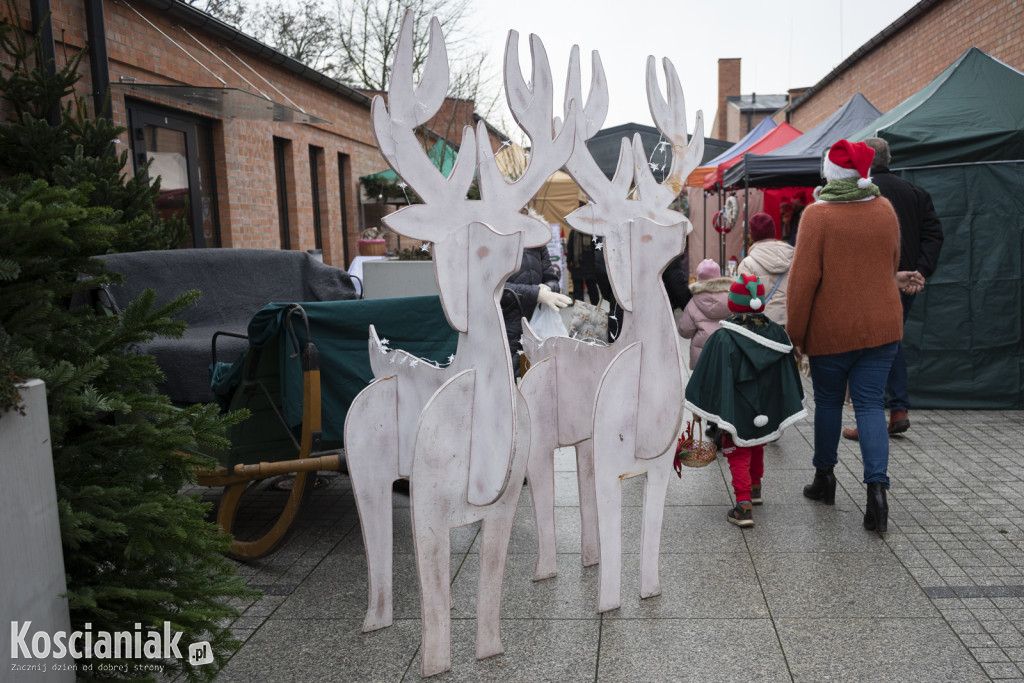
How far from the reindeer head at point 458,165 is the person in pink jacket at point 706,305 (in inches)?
129


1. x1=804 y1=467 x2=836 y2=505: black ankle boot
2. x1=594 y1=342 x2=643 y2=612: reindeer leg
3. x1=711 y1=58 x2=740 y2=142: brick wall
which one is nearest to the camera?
x1=594 y1=342 x2=643 y2=612: reindeer leg

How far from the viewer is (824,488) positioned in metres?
5.20

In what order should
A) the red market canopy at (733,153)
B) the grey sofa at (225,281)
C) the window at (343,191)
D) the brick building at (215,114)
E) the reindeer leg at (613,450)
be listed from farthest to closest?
the window at (343,191), the red market canopy at (733,153), the brick building at (215,114), the grey sofa at (225,281), the reindeer leg at (613,450)

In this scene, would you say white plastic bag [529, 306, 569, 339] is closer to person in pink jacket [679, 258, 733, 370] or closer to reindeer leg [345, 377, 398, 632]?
person in pink jacket [679, 258, 733, 370]

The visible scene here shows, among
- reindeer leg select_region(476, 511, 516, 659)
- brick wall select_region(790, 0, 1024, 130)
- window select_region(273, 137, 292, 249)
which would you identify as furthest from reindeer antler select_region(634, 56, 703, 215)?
window select_region(273, 137, 292, 249)

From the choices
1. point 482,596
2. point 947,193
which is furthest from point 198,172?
point 482,596

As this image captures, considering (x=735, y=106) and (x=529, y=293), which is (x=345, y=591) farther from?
(x=735, y=106)

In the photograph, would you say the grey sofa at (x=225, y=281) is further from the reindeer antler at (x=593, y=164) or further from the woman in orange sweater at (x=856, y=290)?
the woman in orange sweater at (x=856, y=290)

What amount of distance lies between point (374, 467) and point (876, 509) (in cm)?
280

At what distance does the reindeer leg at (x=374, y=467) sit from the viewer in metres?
3.42

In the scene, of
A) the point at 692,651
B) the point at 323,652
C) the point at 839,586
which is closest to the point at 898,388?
the point at 839,586

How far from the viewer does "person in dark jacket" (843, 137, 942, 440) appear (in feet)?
21.7

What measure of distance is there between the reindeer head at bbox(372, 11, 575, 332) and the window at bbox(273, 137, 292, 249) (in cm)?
1235

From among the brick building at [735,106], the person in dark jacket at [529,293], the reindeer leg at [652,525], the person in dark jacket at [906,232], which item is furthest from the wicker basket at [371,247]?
the brick building at [735,106]
